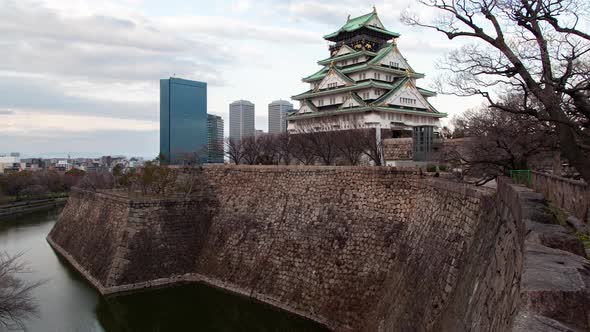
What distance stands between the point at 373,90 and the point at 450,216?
22611mm

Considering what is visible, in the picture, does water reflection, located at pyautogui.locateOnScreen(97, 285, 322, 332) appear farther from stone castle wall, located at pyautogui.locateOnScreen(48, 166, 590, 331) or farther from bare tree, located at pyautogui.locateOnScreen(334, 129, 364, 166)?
bare tree, located at pyautogui.locateOnScreen(334, 129, 364, 166)

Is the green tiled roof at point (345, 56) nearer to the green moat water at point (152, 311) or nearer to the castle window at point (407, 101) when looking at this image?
the castle window at point (407, 101)

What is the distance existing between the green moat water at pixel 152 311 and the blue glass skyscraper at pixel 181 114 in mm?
43237

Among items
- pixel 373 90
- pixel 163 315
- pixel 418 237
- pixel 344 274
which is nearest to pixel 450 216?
pixel 418 237

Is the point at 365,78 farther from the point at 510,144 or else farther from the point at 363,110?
A: the point at 510,144

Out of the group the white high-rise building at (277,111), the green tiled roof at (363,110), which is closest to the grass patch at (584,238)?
the green tiled roof at (363,110)

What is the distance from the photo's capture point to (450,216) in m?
10.6

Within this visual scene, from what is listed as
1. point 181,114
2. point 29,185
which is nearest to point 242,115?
point 181,114

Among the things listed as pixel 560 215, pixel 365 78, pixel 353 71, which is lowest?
pixel 560 215

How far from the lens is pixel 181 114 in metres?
61.9

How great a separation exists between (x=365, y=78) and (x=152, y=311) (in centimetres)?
2408

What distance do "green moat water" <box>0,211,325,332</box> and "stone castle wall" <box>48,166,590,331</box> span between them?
61 cm

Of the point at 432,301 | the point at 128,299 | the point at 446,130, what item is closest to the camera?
the point at 432,301

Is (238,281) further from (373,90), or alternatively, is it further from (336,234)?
(373,90)
